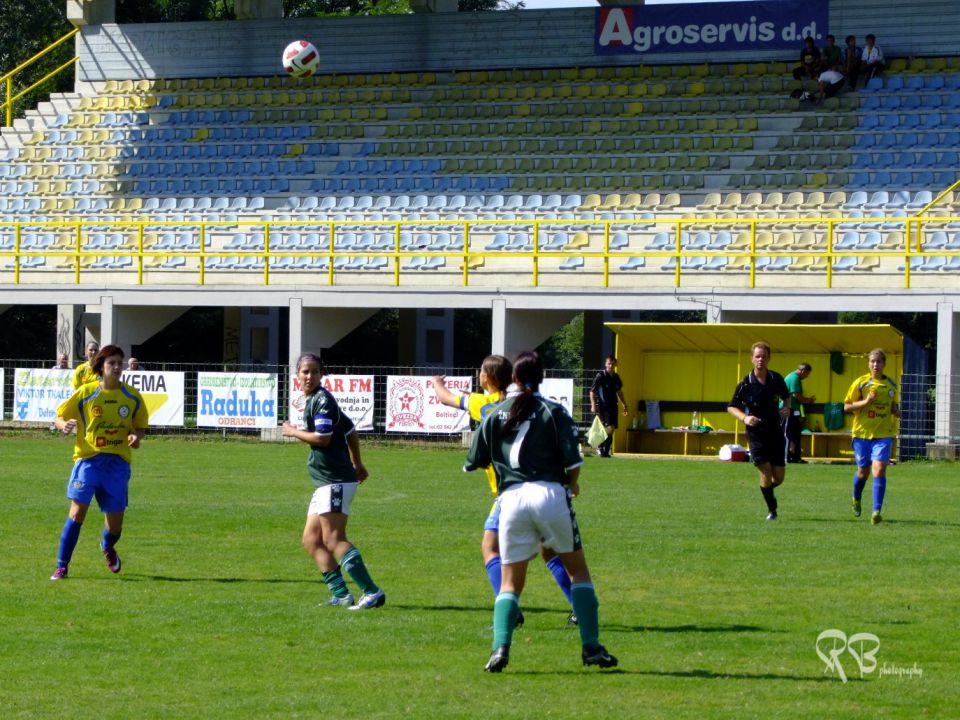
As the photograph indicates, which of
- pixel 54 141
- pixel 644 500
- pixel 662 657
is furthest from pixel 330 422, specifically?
pixel 54 141

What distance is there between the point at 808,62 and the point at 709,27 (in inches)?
111

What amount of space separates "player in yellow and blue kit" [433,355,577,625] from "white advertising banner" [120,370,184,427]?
19985mm

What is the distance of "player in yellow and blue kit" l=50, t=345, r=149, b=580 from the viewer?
39.1 ft

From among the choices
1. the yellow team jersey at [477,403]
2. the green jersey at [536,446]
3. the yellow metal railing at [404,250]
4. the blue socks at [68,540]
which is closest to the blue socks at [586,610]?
the green jersey at [536,446]

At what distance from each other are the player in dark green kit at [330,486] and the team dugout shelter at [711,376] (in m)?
16.1

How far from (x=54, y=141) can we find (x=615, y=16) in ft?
43.9

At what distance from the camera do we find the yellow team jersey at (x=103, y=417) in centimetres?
1198

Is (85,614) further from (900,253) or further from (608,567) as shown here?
(900,253)

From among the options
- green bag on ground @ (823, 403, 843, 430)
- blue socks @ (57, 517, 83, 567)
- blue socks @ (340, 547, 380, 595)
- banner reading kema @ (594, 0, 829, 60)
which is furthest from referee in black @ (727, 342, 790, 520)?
banner reading kema @ (594, 0, 829, 60)

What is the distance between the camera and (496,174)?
1312 inches

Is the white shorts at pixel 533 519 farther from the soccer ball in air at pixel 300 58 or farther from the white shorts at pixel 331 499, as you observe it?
the soccer ball in air at pixel 300 58

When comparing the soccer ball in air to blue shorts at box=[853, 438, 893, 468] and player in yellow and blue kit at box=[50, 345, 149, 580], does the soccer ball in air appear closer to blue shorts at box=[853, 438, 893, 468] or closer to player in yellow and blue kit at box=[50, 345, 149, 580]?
blue shorts at box=[853, 438, 893, 468]

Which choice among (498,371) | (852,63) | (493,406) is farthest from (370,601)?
(852,63)

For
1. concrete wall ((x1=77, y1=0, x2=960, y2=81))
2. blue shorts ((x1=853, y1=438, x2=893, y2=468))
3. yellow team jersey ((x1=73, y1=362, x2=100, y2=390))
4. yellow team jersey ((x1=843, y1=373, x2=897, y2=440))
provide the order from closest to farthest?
yellow team jersey ((x1=73, y1=362, x2=100, y2=390)) < yellow team jersey ((x1=843, y1=373, x2=897, y2=440)) < blue shorts ((x1=853, y1=438, x2=893, y2=468)) < concrete wall ((x1=77, y1=0, x2=960, y2=81))
